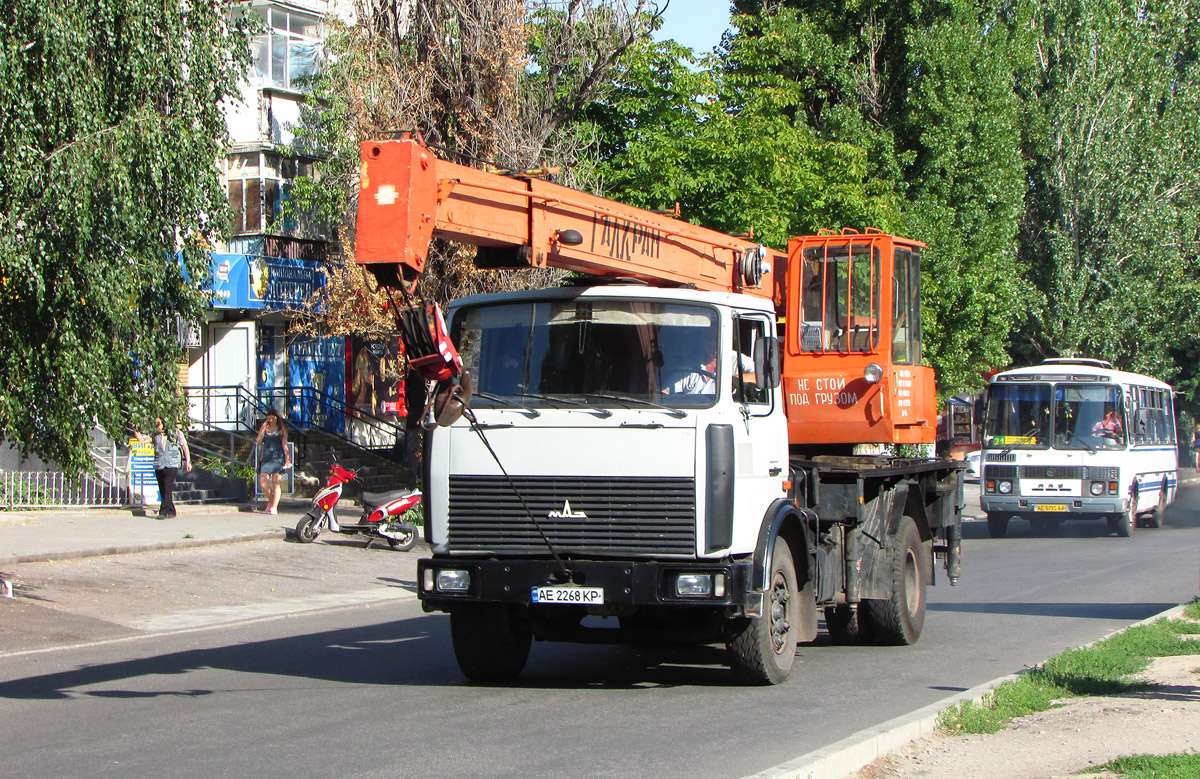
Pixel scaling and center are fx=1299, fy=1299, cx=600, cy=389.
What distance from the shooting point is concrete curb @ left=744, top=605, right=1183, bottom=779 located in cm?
624

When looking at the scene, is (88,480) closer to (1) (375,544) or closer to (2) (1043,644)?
(1) (375,544)

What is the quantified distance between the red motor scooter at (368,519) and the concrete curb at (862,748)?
13006 mm

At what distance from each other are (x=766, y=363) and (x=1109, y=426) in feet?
58.2

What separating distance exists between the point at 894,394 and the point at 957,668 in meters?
2.52

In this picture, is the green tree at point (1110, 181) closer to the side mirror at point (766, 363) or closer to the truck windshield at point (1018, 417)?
the truck windshield at point (1018, 417)

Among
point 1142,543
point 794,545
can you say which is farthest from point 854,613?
point 1142,543

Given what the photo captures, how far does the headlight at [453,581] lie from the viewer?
28.5 ft

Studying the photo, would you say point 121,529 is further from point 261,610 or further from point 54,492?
point 261,610

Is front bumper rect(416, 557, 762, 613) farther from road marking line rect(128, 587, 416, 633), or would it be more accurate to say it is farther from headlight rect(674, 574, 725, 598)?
road marking line rect(128, 587, 416, 633)

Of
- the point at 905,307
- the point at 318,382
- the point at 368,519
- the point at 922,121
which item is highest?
the point at 922,121

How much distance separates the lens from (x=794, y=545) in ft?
31.8

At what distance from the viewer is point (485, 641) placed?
31.3 ft

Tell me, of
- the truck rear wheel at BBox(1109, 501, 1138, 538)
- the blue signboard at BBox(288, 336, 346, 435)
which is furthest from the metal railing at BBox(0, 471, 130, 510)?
the truck rear wheel at BBox(1109, 501, 1138, 538)

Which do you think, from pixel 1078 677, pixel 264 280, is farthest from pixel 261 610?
pixel 264 280
